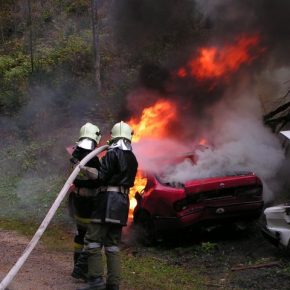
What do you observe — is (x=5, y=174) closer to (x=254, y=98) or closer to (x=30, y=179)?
(x=30, y=179)

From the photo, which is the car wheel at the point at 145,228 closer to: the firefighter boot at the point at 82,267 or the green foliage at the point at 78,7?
the firefighter boot at the point at 82,267

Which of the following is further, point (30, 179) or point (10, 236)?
point (30, 179)

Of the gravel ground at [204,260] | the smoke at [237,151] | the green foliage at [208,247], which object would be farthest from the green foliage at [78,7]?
the green foliage at [208,247]

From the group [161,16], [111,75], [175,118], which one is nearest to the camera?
[175,118]

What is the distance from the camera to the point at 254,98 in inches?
489

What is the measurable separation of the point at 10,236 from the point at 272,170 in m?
5.14

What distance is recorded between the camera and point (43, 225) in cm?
546

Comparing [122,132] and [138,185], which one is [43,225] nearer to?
[122,132]

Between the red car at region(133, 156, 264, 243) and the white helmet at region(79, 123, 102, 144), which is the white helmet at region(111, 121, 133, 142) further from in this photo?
the red car at region(133, 156, 264, 243)

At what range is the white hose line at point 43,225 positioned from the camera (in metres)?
5.23

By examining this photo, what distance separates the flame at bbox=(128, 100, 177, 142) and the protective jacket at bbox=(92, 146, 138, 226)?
3.39 metres

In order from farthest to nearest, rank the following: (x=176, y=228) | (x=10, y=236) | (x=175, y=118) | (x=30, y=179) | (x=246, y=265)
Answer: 1. (x=30, y=179)
2. (x=175, y=118)
3. (x=10, y=236)
4. (x=176, y=228)
5. (x=246, y=265)

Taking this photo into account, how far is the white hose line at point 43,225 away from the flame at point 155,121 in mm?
3395

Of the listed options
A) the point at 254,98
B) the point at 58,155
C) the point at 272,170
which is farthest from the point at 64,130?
the point at 272,170
